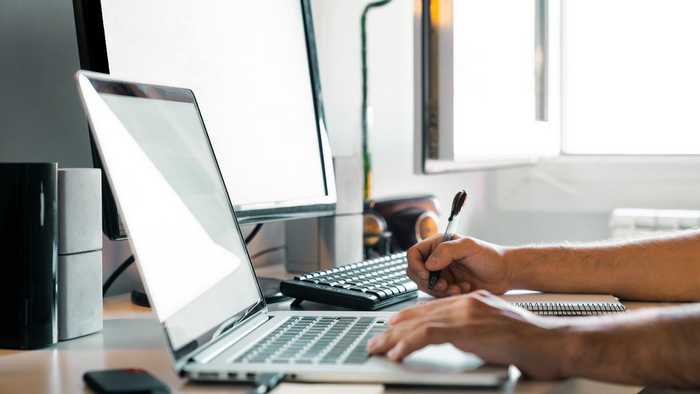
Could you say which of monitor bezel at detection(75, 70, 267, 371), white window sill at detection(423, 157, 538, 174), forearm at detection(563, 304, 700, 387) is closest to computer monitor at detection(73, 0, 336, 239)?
monitor bezel at detection(75, 70, 267, 371)

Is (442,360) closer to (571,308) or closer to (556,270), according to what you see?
(571,308)

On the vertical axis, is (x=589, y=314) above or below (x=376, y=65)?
below

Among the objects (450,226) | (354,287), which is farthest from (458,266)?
(354,287)

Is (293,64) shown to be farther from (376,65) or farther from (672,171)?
(672,171)

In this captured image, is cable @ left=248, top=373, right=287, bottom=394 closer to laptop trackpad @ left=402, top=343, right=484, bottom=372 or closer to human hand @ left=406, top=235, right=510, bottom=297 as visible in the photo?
laptop trackpad @ left=402, top=343, right=484, bottom=372

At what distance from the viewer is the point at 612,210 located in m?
2.49

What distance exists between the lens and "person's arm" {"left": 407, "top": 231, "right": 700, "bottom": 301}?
112 cm

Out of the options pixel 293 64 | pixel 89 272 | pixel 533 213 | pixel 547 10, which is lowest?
pixel 533 213

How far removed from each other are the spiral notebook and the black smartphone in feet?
1.52

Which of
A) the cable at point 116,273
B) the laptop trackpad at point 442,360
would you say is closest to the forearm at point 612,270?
the laptop trackpad at point 442,360

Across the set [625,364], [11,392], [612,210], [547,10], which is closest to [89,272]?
[11,392]

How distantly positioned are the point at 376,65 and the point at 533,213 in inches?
33.2

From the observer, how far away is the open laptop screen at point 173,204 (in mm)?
703

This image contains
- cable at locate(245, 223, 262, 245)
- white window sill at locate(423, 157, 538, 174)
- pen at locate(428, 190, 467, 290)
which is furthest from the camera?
cable at locate(245, 223, 262, 245)
